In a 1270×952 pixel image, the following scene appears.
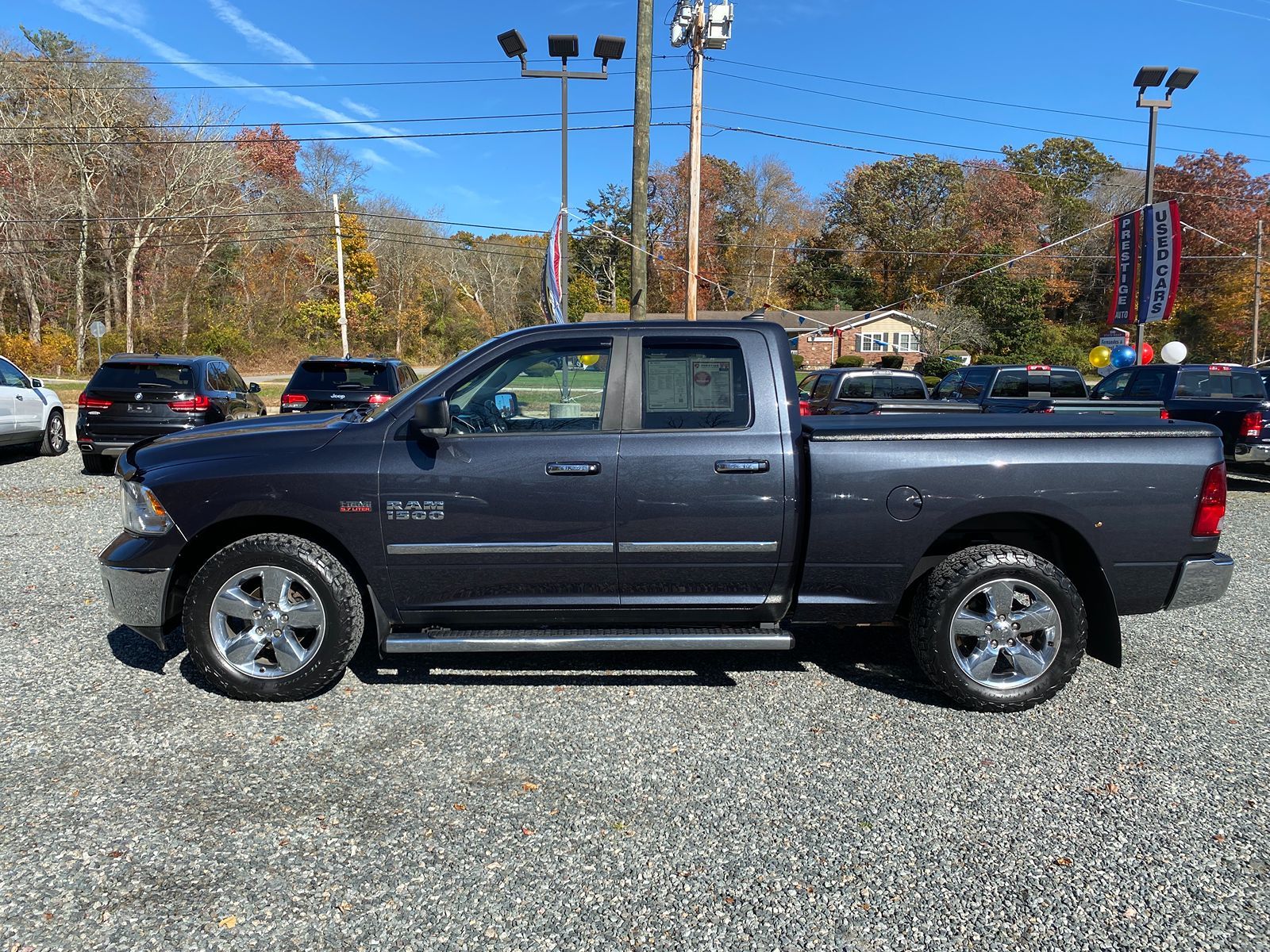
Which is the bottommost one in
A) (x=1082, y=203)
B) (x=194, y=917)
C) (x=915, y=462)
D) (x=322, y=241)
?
(x=194, y=917)

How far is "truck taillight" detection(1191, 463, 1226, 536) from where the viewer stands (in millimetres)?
3953

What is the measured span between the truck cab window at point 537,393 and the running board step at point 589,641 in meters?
1.02

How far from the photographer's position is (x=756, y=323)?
429 centimetres

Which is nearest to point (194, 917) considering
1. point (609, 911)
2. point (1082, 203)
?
point (609, 911)

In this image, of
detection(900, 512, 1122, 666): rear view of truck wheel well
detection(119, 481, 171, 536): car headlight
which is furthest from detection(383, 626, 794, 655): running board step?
detection(119, 481, 171, 536): car headlight

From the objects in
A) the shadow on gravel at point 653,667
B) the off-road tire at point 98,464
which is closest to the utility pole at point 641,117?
the off-road tire at point 98,464

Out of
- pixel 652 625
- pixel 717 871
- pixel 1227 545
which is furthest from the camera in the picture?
pixel 1227 545

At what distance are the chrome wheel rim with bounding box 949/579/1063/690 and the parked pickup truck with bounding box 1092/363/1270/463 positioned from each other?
640cm

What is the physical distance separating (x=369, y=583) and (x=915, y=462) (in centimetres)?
276

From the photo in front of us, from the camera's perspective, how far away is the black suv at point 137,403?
10891 mm

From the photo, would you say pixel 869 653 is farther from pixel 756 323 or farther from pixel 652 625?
pixel 756 323

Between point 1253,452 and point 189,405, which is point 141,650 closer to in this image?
point 189,405

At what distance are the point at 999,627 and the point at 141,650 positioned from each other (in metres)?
4.86

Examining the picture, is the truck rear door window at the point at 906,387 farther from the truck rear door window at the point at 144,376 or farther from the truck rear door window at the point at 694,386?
the truck rear door window at the point at 144,376
